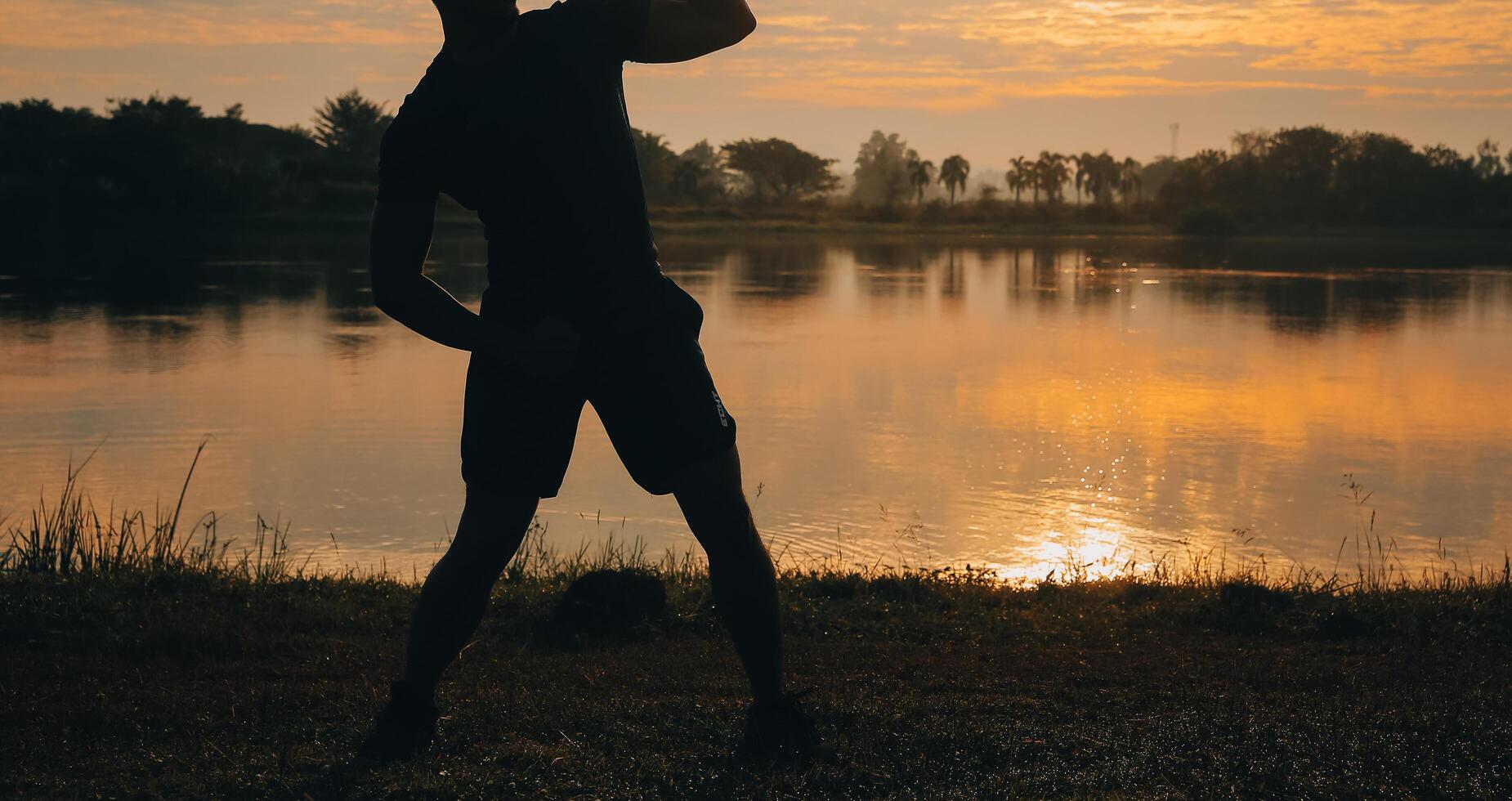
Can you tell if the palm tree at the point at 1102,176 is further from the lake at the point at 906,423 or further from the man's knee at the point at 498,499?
the man's knee at the point at 498,499

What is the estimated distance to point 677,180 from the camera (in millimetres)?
107500

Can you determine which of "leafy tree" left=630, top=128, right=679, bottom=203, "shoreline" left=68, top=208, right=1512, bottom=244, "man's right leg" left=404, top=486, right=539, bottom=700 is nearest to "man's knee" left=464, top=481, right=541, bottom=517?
"man's right leg" left=404, top=486, right=539, bottom=700

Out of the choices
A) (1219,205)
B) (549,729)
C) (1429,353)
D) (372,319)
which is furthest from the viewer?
(1219,205)

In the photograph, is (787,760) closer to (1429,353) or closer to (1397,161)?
(1429,353)

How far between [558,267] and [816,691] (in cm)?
144

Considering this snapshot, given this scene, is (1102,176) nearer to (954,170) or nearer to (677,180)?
(954,170)

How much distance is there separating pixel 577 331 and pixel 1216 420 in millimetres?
12940

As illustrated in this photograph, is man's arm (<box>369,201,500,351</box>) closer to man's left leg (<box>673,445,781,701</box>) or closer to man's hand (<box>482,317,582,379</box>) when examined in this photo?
man's hand (<box>482,317,582,379</box>)

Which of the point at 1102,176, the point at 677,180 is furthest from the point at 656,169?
the point at 1102,176

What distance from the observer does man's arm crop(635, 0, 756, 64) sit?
9.21 ft

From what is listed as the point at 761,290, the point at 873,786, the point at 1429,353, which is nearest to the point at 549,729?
the point at 873,786

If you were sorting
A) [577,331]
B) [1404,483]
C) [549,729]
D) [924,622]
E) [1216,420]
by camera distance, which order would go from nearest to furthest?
[577,331], [549,729], [924,622], [1404,483], [1216,420]

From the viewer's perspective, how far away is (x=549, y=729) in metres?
3.20

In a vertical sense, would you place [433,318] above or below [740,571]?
above
